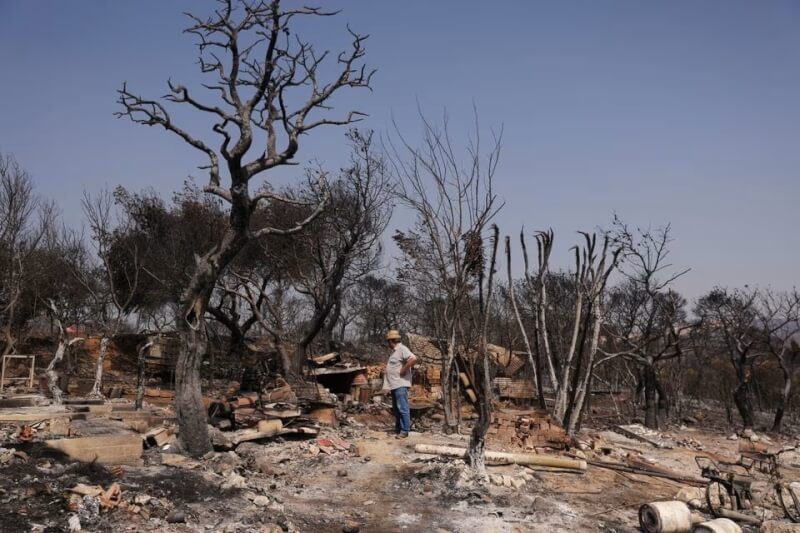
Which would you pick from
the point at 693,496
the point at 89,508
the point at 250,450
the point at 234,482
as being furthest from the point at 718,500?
the point at 89,508

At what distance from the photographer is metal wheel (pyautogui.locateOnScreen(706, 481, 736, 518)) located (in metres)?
6.62

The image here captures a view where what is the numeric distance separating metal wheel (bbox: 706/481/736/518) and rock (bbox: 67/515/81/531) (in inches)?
231

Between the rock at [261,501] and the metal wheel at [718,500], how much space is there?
447 centimetres

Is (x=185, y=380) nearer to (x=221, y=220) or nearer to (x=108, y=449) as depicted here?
(x=108, y=449)

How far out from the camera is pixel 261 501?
19.7 ft

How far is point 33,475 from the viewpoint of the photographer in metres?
5.67

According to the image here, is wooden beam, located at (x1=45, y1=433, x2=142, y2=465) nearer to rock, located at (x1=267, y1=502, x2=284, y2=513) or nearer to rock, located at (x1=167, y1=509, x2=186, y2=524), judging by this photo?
rock, located at (x1=167, y1=509, x2=186, y2=524)

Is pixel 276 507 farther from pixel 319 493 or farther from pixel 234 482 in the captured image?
pixel 319 493

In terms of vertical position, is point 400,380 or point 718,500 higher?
point 400,380

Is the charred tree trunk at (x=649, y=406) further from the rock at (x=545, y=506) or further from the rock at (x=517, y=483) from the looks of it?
the rock at (x=545, y=506)

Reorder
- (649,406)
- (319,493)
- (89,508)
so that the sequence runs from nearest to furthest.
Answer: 1. (89,508)
2. (319,493)
3. (649,406)

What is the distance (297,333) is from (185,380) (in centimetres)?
1930

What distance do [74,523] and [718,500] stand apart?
6.40 meters

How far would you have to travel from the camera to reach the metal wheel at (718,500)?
6.62 meters
